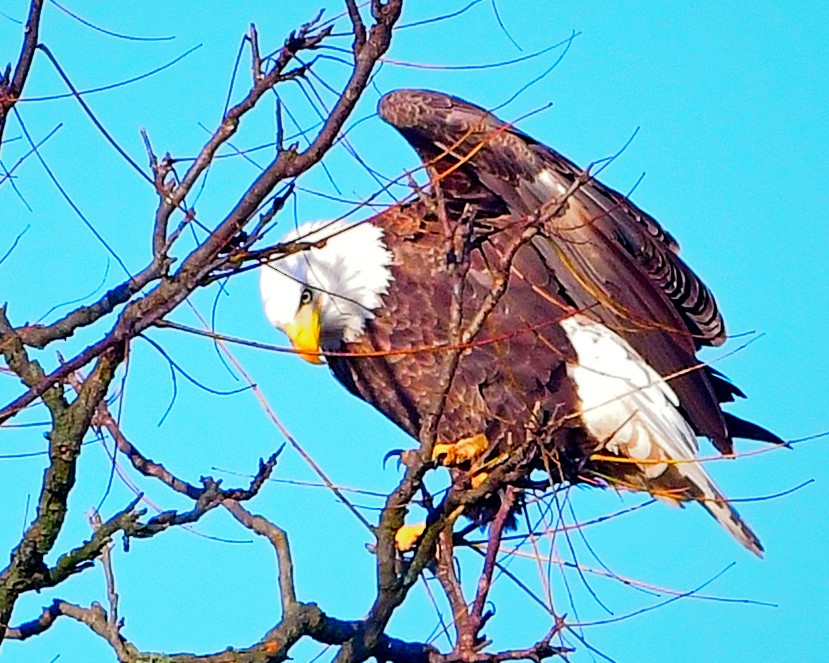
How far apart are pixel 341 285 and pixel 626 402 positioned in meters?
0.87

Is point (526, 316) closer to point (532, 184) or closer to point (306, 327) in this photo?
point (532, 184)

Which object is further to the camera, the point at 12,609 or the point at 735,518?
the point at 735,518

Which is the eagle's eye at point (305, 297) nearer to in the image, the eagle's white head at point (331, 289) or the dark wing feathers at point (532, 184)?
the eagle's white head at point (331, 289)

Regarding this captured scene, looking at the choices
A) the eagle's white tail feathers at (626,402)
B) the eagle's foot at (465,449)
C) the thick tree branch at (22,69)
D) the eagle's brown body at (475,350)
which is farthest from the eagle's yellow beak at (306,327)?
the thick tree branch at (22,69)

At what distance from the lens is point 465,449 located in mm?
3779

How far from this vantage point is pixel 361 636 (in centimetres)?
214

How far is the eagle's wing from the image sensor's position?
3.67 meters

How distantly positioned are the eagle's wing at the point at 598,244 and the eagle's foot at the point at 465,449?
463 millimetres

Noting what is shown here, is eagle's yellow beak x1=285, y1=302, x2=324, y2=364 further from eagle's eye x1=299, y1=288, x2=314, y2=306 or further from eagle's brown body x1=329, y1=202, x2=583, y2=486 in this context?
eagle's brown body x1=329, y1=202, x2=583, y2=486

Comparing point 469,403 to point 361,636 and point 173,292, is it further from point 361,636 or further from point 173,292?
point 173,292

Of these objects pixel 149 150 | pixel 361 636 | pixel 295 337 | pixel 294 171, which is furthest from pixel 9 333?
pixel 295 337

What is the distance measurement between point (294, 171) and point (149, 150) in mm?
252

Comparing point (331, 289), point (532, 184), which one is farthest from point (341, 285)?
point (532, 184)

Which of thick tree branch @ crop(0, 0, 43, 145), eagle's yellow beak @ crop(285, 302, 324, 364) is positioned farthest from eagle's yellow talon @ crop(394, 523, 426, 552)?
thick tree branch @ crop(0, 0, 43, 145)
